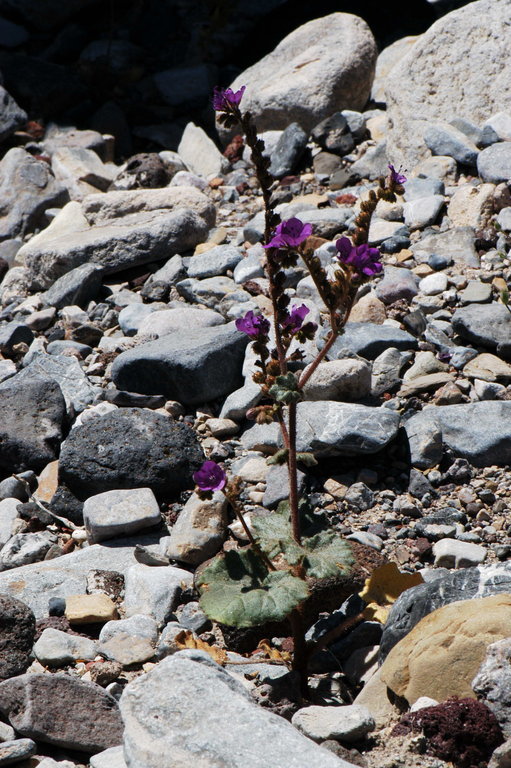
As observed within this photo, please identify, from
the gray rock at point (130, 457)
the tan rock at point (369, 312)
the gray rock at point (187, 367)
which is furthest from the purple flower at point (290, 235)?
the tan rock at point (369, 312)

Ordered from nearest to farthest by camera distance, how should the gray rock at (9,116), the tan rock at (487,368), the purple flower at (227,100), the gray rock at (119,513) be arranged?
the purple flower at (227,100), the gray rock at (119,513), the tan rock at (487,368), the gray rock at (9,116)

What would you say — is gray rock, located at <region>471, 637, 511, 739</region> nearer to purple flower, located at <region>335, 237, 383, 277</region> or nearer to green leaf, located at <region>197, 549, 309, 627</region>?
green leaf, located at <region>197, 549, 309, 627</region>

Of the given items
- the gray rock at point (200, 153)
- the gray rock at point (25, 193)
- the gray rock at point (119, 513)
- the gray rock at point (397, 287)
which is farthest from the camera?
the gray rock at point (200, 153)

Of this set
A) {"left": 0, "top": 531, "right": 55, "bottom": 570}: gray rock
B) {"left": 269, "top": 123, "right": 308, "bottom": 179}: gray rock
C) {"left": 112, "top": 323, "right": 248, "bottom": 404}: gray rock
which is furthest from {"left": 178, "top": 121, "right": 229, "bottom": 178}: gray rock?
{"left": 0, "top": 531, "right": 55, "bottom": 570}: gray rock

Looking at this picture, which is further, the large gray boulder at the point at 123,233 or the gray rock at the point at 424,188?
the large gray boulder at the point at 123,233

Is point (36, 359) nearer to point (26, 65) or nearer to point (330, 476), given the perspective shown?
point (330, 476)

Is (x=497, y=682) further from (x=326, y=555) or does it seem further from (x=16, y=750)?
(x=16, y=750)

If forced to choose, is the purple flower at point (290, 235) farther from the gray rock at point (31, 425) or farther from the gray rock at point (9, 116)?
the gray rock at point (9, 116)

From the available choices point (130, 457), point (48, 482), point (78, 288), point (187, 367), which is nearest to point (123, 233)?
point (78, 288)
